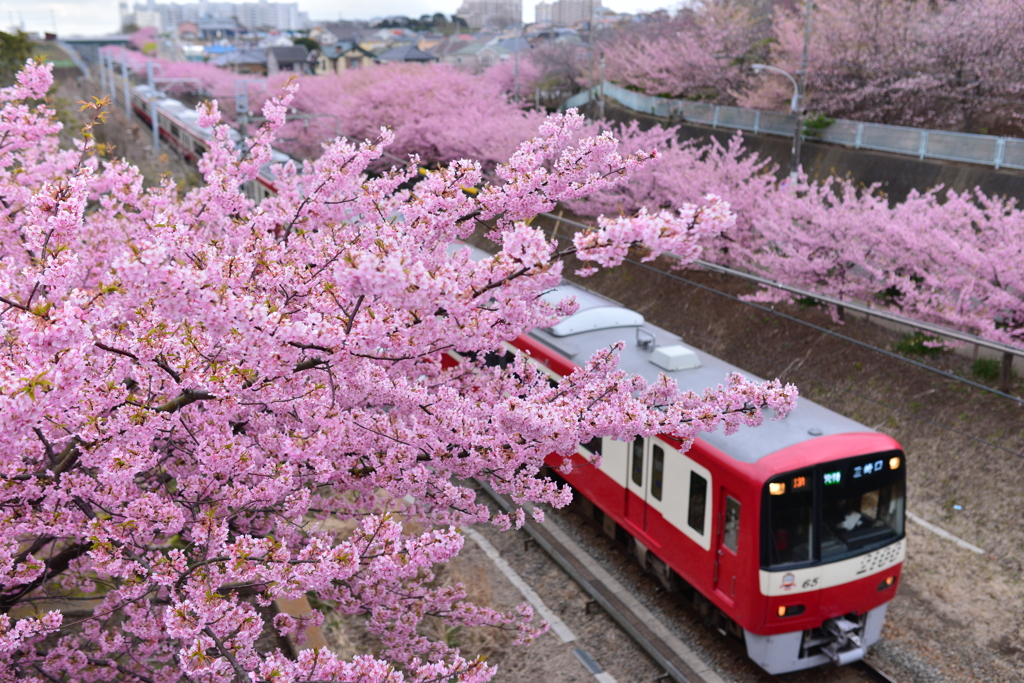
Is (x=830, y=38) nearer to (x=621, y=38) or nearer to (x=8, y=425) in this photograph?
(x=621, y=38)

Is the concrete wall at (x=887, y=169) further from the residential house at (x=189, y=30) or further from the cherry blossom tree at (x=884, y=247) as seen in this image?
the residential house at (x=189, y=30)

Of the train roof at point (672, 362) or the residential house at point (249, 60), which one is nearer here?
the train roof at point (672, 362)

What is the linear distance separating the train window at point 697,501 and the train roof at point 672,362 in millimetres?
372

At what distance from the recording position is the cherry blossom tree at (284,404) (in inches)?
118

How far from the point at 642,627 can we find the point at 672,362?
8.03ft

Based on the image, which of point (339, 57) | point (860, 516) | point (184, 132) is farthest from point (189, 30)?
point (860, 516)

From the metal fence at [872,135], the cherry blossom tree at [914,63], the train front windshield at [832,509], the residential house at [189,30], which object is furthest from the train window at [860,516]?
the residential house at [189,30]

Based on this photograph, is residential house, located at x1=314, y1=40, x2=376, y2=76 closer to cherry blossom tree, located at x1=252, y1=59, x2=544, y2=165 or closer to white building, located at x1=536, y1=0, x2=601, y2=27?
white building, located at x1=536, y1=0, x2=601, y2=27

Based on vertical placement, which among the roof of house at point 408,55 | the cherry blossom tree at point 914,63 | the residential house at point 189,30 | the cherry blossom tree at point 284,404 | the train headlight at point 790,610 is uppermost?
the residential house at point 189,30

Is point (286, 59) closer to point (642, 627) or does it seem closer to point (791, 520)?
point (642, 627)

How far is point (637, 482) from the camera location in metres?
7.67

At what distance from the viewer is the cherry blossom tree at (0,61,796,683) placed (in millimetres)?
2988

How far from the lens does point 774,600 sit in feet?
20.6

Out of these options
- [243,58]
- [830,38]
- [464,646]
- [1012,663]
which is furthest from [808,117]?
[243,58]
